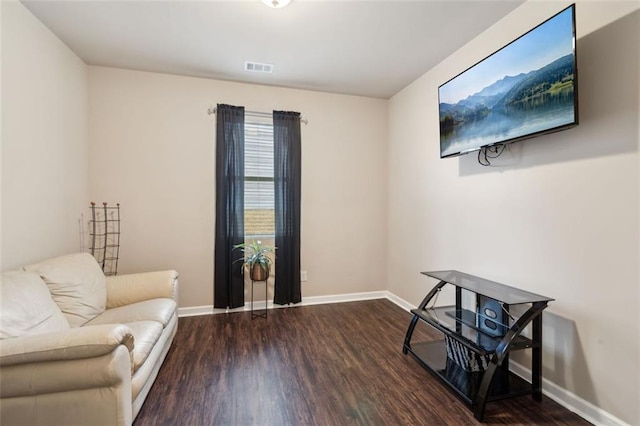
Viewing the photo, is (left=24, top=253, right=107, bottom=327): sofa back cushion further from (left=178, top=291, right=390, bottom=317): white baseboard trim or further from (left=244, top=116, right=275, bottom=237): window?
(left=244, top=116, right=275, bottom=237): window

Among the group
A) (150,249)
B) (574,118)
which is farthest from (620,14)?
(150,249)

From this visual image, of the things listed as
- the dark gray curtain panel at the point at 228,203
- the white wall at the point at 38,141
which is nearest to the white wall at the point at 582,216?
the dark gray curtain panel at the point at 228,203

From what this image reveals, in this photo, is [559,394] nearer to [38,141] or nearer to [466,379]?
[466,379]

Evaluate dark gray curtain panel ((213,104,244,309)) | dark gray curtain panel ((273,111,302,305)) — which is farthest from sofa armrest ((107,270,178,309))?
dark gray curtain panel ((273,111,302,305))

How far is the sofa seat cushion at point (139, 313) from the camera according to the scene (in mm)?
2156

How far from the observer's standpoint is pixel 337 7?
221cm

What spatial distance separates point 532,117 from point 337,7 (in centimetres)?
160

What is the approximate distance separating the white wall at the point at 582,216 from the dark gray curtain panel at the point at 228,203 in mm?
2460

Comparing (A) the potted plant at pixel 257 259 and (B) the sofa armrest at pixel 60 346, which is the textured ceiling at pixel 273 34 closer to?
(A) the potted plant at pixel 257 259

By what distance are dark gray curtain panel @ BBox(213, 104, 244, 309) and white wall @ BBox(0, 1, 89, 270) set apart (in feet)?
4.43

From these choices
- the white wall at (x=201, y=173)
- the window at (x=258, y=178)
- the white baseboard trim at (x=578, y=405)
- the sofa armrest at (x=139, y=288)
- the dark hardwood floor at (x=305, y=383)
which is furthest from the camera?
the window at (x=258, y=178)

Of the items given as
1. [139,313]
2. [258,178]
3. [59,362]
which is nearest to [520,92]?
[258,178]

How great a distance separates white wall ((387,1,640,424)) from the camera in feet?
5.28

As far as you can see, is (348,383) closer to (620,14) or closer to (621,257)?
(621,257)
